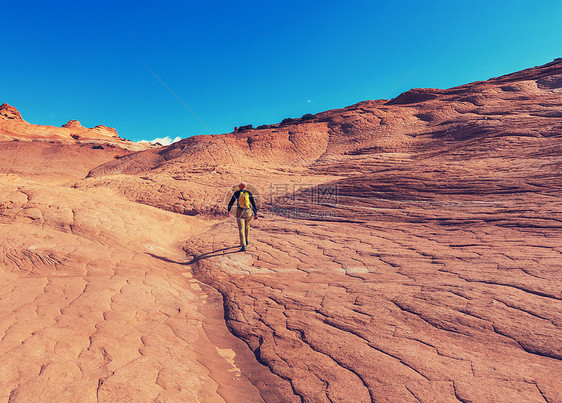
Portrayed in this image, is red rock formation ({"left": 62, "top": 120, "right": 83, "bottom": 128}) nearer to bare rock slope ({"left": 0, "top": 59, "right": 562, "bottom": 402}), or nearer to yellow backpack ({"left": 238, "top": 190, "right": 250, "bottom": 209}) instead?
bare rock slope ({"left": 0, "top": 59, "right": 562, "bottom": 402})

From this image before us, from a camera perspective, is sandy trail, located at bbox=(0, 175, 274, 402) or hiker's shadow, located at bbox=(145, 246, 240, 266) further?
hiker's shadow, located at bbox=(145, 246, 240, 266)

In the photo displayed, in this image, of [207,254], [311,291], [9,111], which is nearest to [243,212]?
[207,254]

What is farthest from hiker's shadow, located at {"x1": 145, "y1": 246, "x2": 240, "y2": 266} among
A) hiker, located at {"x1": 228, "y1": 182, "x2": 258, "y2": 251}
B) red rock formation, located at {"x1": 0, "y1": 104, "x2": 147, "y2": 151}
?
red rock formation, located at {"x1": 0, "y1": 104, "x2": 147, "y2": 151}

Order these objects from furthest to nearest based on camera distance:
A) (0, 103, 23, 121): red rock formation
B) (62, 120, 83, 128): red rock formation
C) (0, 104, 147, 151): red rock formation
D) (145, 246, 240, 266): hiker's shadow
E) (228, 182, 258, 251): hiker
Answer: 1. (62, 120, 83, 128): red rock formation
2. (0, 103, 23, 121): red rock formation
3. (0, 104, 147, 151): red rock formation
4. (228, 182, 258, 251): hiker
5. (145, 246, 240, 266): hiker's shadow

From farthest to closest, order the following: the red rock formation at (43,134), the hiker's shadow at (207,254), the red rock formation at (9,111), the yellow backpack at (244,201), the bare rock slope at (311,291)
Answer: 1. the red rock formation at (9,111)
2. the red rock formation at (43,134)
3. the yellow backpack at (244,201)
4. the hiker's shadow at (207,254)
5. the bare rock slope at (311,291)

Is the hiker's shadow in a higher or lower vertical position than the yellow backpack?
lower

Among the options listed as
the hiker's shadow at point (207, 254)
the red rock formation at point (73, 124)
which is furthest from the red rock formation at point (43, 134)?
the hiker's shadow at point (207, 254)

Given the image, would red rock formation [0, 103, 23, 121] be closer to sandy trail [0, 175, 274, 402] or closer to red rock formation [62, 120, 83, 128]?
red rock formation [62, 120, 83, 128]

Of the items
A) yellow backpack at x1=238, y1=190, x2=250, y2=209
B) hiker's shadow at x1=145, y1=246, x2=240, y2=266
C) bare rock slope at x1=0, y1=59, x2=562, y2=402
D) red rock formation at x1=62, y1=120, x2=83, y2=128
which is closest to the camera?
bare rock slope at x1=0, y1=59, x2=562, y2=402

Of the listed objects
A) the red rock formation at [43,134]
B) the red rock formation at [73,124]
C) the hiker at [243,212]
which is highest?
the red rock formation at [73,124]

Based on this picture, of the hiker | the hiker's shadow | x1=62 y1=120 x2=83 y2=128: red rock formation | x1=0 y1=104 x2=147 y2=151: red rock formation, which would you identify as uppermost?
x1=62 y1=120 x2=83 y2=128: red rock formation

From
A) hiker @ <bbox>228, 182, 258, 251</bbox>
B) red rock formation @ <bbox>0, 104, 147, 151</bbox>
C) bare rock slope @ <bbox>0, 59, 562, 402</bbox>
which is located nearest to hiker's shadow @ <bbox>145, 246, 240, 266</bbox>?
bare rock slope @ <bbox>0, 59, 562, 402</bbox>

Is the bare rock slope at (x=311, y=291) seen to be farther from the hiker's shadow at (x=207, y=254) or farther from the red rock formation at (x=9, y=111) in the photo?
the red rock formation at (x=9, y=111)

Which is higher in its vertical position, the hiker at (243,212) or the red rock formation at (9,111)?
the red rock formation at (9,111)
